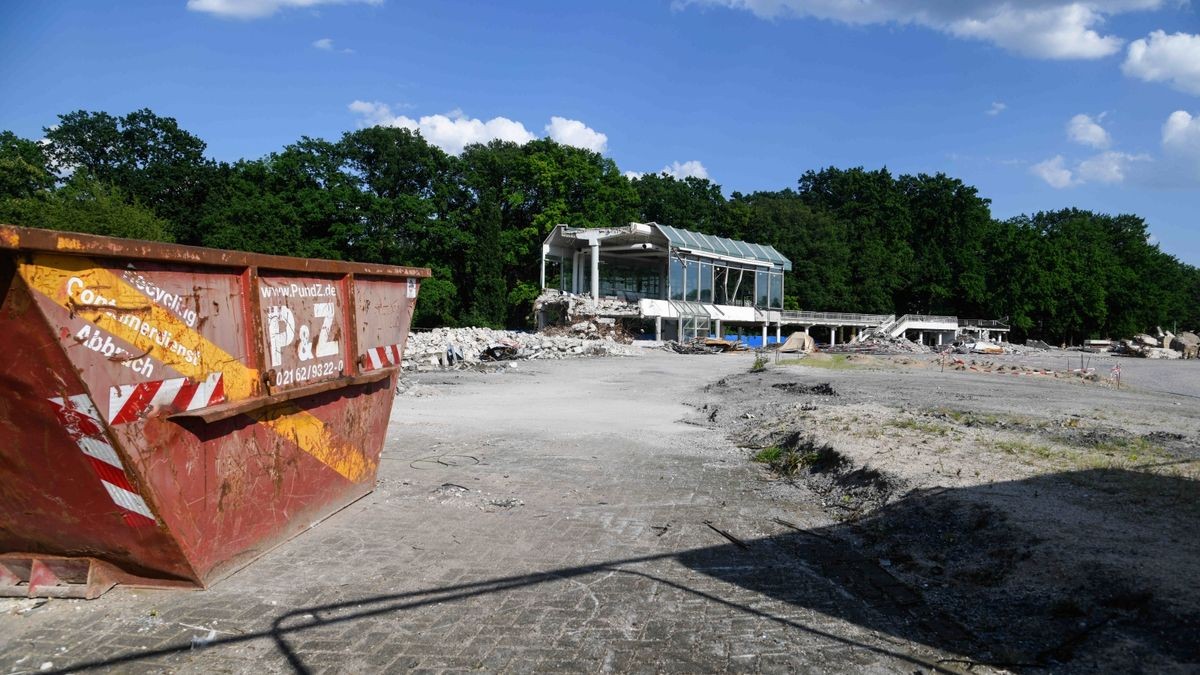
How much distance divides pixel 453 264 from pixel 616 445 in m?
50.4

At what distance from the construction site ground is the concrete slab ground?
0.02 metres

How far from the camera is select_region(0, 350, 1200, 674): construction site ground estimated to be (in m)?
3.78

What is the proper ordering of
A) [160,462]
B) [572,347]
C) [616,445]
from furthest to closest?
[572,347], [616,445], [160,462]

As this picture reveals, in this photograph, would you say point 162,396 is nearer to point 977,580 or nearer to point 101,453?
point 101,453

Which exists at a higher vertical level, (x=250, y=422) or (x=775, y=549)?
(x=250, y=422)

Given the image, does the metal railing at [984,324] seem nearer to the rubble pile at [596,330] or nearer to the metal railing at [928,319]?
the metal railing at [928,319]

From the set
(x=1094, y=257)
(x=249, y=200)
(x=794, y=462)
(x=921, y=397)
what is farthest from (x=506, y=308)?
(x=1094, y=257)

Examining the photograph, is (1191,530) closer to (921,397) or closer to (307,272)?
(307,272)

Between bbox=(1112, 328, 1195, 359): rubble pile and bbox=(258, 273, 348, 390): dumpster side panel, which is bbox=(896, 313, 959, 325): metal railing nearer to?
bbox=(1112, 328, 1195, 359): rubble pile

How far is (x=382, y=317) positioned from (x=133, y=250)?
3081 millimetres

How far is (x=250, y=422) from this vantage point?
510cm

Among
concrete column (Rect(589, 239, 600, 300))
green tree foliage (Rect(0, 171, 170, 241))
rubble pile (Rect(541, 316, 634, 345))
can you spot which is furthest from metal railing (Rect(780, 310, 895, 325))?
green tree foliage (Rect(0, 171, 170, 241))

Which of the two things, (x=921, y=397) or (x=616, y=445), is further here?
(x=921, y=397)

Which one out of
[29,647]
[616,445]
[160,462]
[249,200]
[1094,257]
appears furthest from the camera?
[1094,257]
